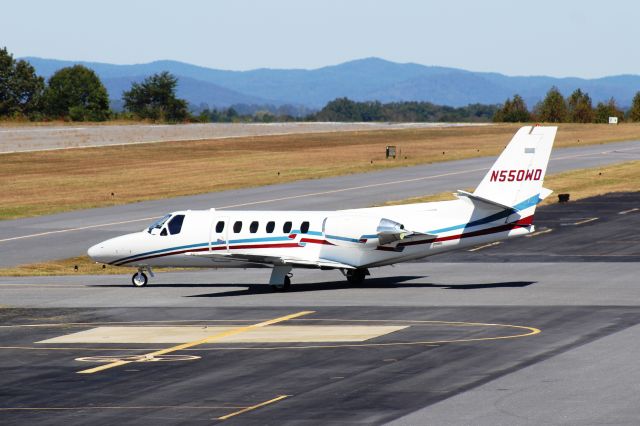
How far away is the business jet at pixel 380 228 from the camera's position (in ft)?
138

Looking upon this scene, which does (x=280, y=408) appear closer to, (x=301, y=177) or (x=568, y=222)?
(x=568, y=222)

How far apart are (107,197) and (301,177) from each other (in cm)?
1802

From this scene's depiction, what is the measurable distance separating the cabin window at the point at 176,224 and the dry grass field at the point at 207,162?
31.5 m

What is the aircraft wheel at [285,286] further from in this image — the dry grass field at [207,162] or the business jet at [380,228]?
the dry grass field at [207,162]

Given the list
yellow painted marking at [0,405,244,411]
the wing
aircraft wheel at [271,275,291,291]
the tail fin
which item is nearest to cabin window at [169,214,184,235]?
the wing

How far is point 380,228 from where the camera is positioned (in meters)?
42.1

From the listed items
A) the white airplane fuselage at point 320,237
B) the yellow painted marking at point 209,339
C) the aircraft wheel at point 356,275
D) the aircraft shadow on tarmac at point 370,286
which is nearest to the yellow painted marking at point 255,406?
the yellow painted marking at point 209,339

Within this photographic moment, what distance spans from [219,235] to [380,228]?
20.6ft

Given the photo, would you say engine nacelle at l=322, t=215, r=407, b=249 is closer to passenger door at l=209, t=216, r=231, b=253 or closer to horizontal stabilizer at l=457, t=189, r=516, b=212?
horizontal stabilizer at l=457, t=189, r=516, b=212

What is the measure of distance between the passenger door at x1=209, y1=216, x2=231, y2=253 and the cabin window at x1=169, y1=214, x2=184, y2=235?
1495mm

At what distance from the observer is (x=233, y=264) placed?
145 ft

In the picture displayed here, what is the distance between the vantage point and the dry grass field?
8719cm

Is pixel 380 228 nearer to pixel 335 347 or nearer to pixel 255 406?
pixel 335 347

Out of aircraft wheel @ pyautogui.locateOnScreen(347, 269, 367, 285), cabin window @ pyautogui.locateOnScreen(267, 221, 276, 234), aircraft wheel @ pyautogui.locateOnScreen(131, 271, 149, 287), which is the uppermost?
cabin window @ pyautogui.locateOnScreen(267, 221, 276, 234)
